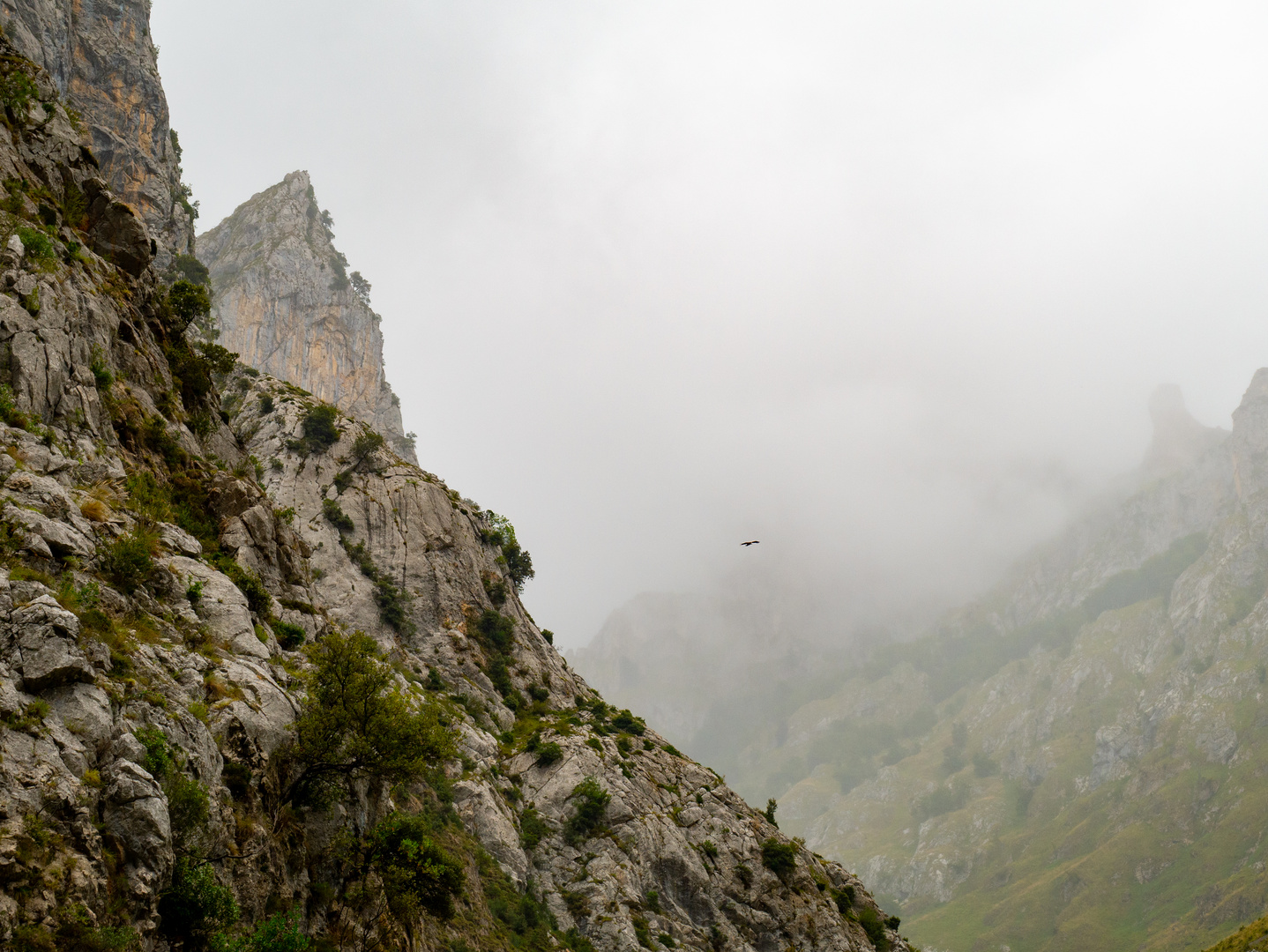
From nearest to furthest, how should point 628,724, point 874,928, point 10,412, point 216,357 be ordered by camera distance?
point 10,412 < point 216,357 < point 874,928 < point 628,724

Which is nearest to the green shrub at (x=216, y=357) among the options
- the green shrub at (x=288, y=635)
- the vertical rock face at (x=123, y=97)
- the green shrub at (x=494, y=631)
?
the green shrub at (x=288, y=635)

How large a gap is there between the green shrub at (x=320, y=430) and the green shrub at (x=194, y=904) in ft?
224

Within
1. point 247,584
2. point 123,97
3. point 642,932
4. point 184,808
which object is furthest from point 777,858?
point 123,97

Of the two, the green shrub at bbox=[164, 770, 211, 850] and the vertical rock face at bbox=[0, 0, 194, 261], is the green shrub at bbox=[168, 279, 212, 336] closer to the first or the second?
the green shrub at bbox=[164, 770, 211, 850]

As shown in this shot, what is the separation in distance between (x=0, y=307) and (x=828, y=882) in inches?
3395

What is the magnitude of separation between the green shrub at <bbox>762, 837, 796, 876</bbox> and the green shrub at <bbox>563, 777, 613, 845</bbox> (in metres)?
18.7

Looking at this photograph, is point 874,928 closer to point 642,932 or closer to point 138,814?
point 642,932

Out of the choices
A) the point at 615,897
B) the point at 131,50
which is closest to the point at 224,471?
the point at 615,897

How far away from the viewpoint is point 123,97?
366 ft

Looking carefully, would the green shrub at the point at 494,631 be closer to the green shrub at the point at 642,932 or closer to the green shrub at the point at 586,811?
the green shrub at the point at 586,811

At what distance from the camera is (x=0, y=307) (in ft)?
100

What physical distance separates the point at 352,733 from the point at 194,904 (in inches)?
419

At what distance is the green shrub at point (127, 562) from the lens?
26734 mm

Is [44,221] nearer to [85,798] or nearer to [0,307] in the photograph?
[0,307]
